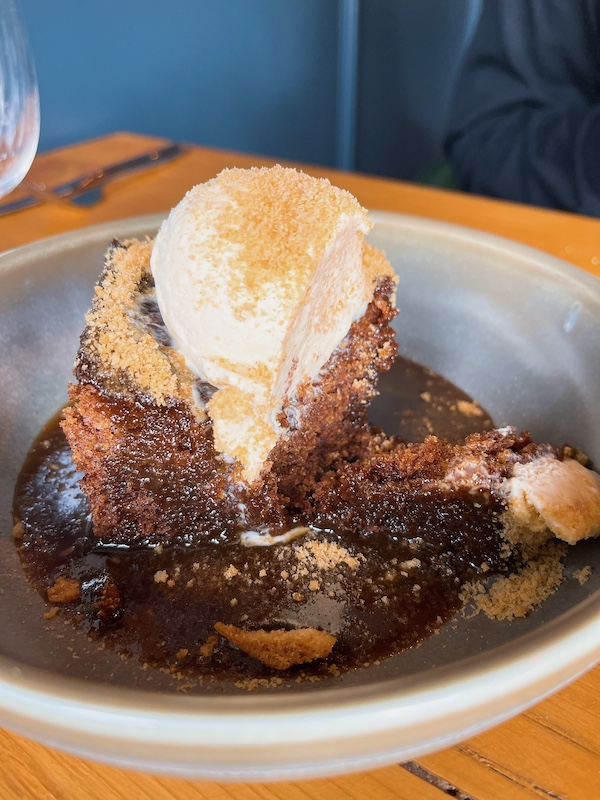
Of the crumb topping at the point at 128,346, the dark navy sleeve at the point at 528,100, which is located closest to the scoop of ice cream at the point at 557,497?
the crumb topping at the point at 128,346

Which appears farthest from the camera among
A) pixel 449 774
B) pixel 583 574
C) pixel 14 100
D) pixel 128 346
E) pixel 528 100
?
pixel 528 100

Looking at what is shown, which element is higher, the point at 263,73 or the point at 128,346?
the point at 128,346

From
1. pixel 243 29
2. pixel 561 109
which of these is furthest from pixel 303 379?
pixel 243 29

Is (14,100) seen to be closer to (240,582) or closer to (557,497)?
(240,582)

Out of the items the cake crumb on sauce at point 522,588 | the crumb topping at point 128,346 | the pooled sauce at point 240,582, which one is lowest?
the pooled sauce at point 240,582

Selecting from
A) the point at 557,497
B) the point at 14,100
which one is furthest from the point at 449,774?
the point at 14,100

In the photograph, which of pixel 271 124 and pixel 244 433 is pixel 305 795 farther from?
pixel 271 124

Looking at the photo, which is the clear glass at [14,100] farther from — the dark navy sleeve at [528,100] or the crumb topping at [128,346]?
the dark navy sleeve at [528,100]
